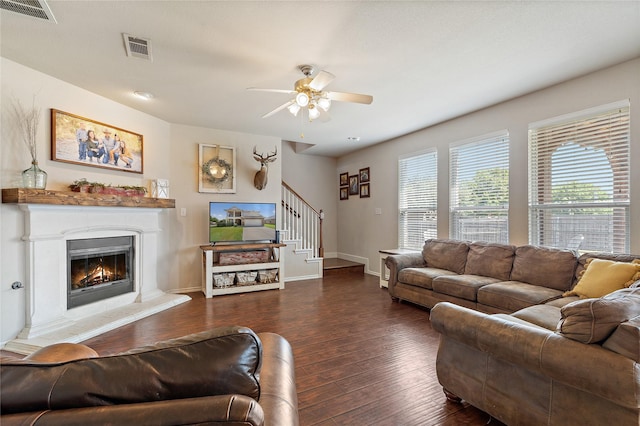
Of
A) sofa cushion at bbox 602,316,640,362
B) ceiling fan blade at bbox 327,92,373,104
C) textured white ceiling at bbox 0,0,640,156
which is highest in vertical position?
textured white ceiling at bbox 0,0,640,156

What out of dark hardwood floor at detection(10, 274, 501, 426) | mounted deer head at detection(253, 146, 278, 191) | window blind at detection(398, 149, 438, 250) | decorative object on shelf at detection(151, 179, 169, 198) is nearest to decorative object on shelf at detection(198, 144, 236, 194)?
mounted deer head at detection(253, 146, 278, 191)

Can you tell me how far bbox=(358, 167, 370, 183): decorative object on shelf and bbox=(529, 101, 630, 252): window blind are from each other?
3154 mm

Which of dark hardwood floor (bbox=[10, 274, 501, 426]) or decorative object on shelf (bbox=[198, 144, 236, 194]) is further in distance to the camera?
decorative object on shelf (bbox=[198, 144, 236, 194])

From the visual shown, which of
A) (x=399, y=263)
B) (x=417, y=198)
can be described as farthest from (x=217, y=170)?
(x=417, y=198)

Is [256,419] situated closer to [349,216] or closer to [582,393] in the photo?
[582,393]

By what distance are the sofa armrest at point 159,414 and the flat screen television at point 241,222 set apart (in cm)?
398

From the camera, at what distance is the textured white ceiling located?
2.02 meters

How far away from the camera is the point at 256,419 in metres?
0.70

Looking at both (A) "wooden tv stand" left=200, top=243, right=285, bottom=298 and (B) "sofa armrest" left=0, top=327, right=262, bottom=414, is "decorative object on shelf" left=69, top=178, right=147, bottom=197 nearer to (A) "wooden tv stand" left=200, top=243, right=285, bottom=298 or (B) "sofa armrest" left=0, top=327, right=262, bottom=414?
(A) "wooden tv stand" left=200, top=243, right=285, bottom=298

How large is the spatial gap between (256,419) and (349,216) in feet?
20.4

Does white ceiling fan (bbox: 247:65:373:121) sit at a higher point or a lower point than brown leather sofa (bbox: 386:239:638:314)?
higher

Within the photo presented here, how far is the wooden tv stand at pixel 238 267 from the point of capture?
4.37 m

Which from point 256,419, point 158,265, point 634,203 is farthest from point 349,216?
point 256,419

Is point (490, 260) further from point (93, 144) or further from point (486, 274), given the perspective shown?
point (93, 144)
